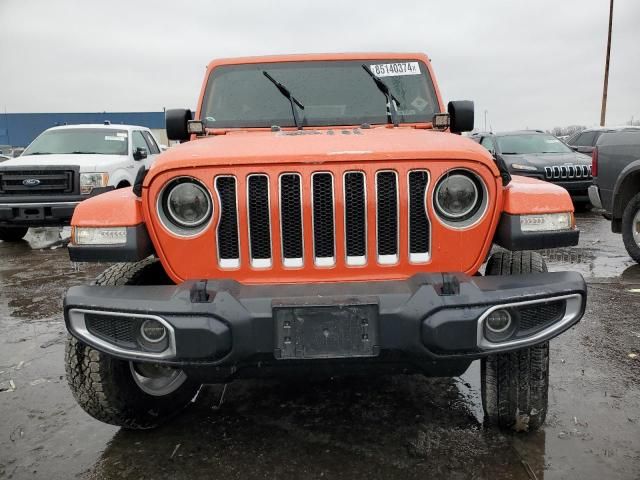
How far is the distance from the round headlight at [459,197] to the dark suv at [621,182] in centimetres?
468

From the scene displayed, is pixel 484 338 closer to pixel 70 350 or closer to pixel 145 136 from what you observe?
pixel 70 350

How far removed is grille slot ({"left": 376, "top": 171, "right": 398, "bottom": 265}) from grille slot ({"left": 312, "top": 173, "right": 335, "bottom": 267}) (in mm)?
202

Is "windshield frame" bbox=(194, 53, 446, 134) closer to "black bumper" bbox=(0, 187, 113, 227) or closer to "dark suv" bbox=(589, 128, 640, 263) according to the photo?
"dark suv" bbox=(589, 128, 640, 263)

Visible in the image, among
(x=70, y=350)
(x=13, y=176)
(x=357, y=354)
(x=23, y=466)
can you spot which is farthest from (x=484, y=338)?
(x=13, y=176)

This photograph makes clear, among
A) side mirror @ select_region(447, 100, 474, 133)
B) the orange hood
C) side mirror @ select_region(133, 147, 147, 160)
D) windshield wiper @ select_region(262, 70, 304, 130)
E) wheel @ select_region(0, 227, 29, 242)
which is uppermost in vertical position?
windshield wiper @ select_region(262, 70, 304, 130)

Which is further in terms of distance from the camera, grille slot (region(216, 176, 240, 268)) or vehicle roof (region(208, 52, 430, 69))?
vehicle roof (region(208, 52, 430, 69))

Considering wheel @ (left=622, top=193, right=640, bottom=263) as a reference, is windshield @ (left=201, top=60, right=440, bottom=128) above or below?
above

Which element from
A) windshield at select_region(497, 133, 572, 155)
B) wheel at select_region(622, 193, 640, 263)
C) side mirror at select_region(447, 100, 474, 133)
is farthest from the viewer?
windshield at select_region(497, 133, 572, 155)

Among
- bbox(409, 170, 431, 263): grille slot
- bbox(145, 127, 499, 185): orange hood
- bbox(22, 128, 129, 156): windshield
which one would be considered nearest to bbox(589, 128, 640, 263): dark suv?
bbox(145, 127, 499, 185): orange hood

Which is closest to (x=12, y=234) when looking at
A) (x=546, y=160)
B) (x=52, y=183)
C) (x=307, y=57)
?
(x=52, y=183)

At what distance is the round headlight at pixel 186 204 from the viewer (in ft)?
7.73

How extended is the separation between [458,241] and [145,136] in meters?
9.38

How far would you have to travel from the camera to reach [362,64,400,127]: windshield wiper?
12.1ft

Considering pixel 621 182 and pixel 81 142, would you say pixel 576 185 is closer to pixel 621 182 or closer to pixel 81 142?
pixel 621 182
